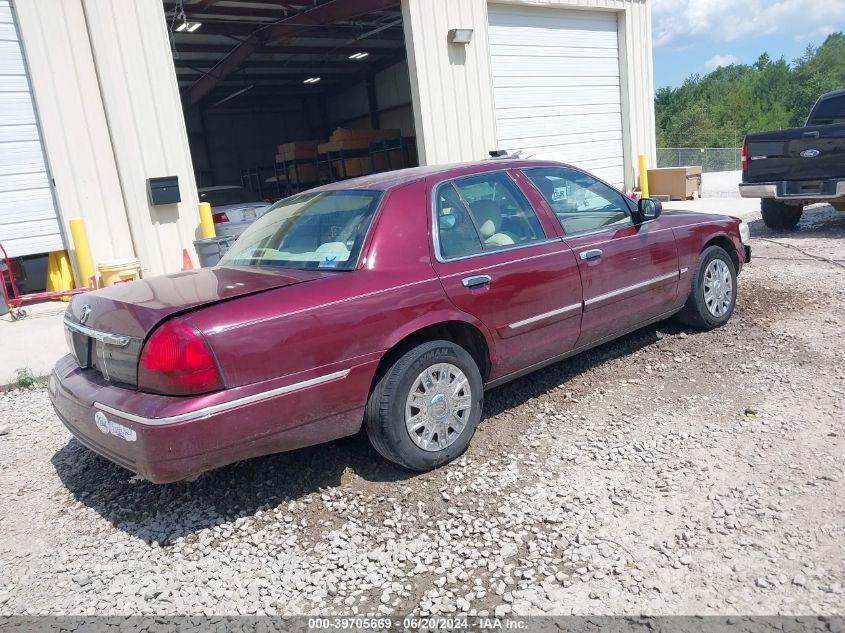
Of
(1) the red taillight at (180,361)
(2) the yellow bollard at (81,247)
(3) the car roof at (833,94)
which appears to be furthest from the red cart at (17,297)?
(3) the car roof at (833,94)

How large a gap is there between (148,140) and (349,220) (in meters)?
5.89

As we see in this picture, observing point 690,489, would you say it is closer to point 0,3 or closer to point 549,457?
point 549,457

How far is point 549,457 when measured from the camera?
3.77 metres

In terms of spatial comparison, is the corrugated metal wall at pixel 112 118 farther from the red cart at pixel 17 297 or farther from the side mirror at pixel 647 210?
the side mirror at pixel 647 210

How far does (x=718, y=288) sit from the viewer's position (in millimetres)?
5523

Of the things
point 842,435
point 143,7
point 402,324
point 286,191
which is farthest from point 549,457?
point 286,191

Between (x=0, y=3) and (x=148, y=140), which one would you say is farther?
(x=148, y=140)

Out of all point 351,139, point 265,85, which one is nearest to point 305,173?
point 351,139

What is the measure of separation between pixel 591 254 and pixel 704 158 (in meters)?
27.1

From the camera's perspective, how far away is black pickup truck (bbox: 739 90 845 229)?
9.30 meters

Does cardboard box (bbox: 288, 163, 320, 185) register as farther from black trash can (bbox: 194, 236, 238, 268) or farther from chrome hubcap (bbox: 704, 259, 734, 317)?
chrome hubcap (bbox: 704, 259, 734, 317)

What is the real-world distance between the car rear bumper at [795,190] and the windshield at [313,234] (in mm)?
7953

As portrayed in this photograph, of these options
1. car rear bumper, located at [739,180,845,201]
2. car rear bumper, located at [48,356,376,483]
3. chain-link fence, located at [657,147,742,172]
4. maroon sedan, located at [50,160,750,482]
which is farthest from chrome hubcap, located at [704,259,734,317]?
chain-link fence, located at [657,147,742,172]

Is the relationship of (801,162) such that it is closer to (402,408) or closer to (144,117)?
(402,408)
